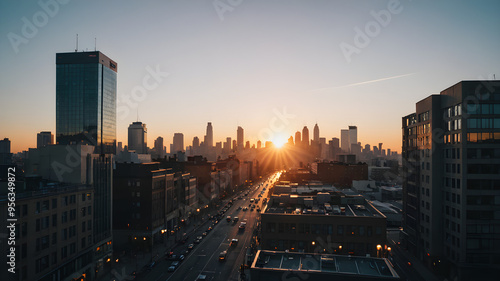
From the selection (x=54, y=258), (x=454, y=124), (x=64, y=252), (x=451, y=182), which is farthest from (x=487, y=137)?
(x=54, y=258)

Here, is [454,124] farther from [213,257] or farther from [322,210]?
[213,257]

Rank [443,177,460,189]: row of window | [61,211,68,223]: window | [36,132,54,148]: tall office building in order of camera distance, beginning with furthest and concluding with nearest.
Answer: [36,132,54,148]: tall office building < [443,177,460,189]: row of window < [61,211,68,223]: window

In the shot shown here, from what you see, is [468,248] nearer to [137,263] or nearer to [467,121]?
[467,121]

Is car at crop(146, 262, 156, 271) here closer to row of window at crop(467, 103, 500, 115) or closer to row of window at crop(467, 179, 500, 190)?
row of window at crop(467, 179, 500, 190)

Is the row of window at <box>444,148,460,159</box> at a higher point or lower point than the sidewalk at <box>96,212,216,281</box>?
higher

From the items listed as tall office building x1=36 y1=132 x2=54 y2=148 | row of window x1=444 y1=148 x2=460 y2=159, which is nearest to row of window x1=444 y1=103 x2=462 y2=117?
row of window x1=444 y1=148 x2=460 y2=159

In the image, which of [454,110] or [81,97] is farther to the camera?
[81,97]
